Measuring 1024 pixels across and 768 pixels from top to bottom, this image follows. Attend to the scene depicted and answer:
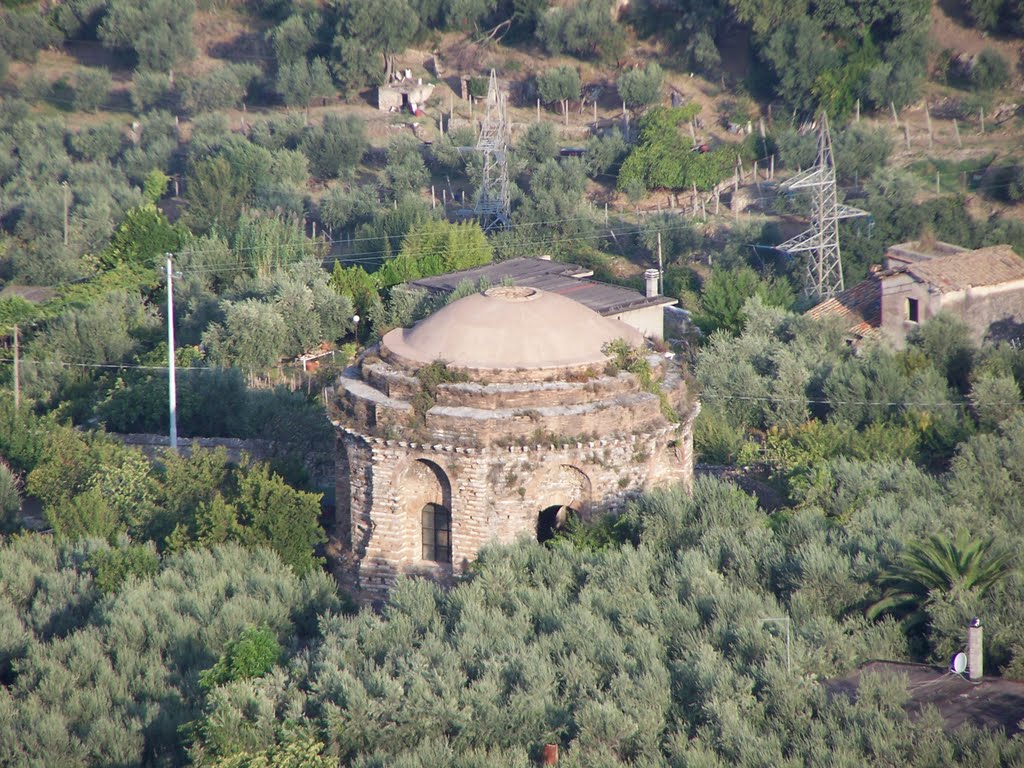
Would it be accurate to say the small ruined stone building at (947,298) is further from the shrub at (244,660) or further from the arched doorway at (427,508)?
the shrub at (244,660)

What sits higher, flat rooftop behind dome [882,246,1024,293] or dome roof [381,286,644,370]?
flat rooftop behind dome [882,246,1024,293]

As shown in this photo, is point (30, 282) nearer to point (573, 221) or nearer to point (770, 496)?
point (573, 221)

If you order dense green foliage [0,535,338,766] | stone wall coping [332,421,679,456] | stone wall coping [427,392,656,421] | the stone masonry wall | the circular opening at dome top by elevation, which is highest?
the circular opening at dome top

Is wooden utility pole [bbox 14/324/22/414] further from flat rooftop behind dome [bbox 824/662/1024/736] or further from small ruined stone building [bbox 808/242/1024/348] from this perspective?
flat rooftop behind dome [bbox 824/662/1024/736]

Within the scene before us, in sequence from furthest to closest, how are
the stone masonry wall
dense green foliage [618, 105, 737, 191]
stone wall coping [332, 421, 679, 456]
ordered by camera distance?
dense green foliage [618, 105, 737, 191], the stone masonry wall, stone wall coping [332, 421, 679, 456]

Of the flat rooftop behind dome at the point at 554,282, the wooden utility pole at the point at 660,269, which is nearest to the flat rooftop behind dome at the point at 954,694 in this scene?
the flat rooftop behind dome at the point at 554,282

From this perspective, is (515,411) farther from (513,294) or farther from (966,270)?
(966,270)

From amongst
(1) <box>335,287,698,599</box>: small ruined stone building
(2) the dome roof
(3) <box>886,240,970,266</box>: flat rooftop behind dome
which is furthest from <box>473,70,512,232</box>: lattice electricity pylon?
(1) <box>335,287,698,599</box>: small ruined stone building

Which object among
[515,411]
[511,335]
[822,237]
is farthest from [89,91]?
[515,411]
